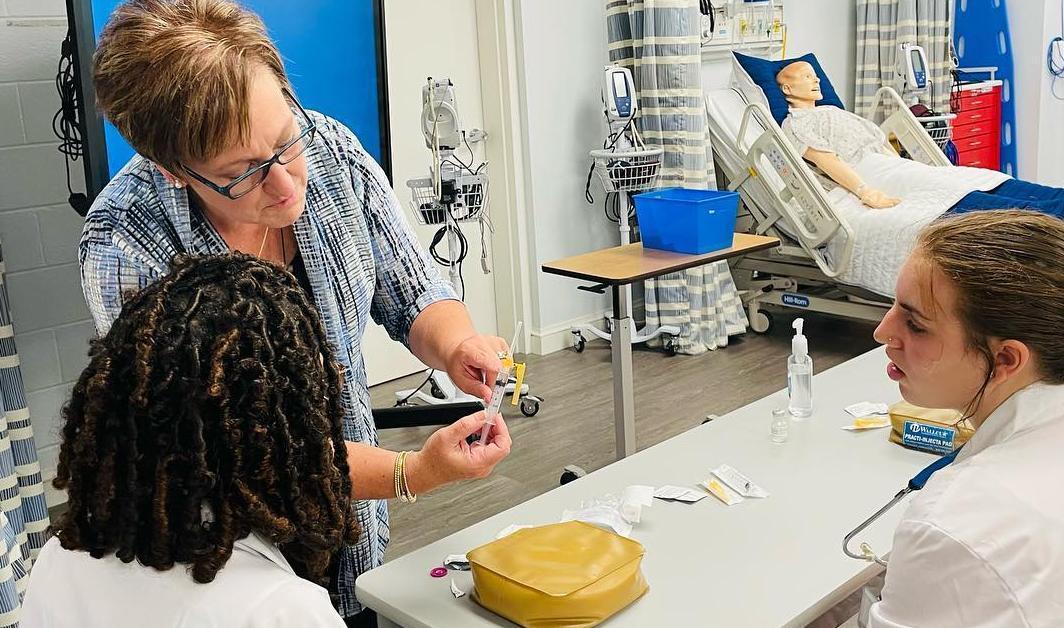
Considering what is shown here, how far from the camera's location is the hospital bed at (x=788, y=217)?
14.0 feet

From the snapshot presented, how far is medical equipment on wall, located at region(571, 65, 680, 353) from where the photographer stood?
4.36m

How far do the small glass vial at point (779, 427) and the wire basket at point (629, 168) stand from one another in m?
2.50

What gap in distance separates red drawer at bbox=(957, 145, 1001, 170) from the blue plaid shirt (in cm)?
547

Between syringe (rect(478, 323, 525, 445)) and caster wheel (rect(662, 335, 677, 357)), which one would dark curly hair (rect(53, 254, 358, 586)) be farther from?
caster wheel (rect(662, 335, 677, 357))

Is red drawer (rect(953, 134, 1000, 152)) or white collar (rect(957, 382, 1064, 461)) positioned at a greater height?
red drawer (rect(953, 134, 1000, 152))

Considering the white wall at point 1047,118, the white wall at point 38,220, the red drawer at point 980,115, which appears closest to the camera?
the white wall at point 38,220

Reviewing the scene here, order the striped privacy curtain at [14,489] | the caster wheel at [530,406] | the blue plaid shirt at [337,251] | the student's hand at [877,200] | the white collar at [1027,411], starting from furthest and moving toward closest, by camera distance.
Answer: the student's hand at [877,200] < the caster wheel at [530,406] < the striped privacy curtain at [14,489] < the blue plaid shirt at [337,251] < the white collar at [1027,411]

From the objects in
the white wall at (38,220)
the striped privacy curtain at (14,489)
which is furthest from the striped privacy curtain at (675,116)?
the striped privacy curtain at (14,489)

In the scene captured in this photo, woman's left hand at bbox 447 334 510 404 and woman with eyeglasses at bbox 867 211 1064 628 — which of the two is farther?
woman's left hand at bbox 447 334 510 404

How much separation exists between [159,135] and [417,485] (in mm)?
588

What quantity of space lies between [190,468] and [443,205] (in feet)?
9.30

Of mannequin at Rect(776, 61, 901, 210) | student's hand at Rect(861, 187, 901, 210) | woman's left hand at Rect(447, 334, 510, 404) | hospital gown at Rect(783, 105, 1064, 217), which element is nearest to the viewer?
woman's left hand at Rect(447, 334, 510, 404)

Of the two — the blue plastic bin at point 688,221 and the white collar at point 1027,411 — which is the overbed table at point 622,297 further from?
the white collar at point 1027,411

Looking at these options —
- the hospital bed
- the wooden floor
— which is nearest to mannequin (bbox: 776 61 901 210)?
the hospital bed
